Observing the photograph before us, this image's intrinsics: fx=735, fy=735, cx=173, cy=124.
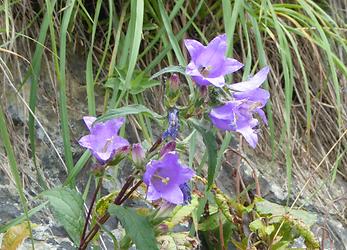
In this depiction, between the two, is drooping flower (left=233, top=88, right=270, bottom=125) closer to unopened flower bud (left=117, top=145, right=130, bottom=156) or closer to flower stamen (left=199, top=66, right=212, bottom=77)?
flower stamen (left=199, top=66, right=212, bottom=77)

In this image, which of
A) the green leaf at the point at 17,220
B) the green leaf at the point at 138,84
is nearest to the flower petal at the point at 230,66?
the green leaf at the point at 17,220

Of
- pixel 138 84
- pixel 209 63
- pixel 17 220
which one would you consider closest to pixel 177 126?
pixel 209 63

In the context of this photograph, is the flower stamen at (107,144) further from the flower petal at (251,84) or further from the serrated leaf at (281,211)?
the serrated leaf at (281,211)

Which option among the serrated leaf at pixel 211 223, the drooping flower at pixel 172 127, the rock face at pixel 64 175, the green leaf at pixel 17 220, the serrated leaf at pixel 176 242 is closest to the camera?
the drooping flower at pixel 172 127

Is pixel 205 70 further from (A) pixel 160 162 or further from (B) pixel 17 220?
(B) pixel 17 220

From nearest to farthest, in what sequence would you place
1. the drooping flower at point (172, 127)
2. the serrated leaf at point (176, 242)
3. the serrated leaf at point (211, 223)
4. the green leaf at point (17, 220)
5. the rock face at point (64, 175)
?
the drooping flower at point (172, 127), the green leaf at point (17, 220), the serrated leaf at point (176, 242), the rock face at point (64, 175), the serrated leaf at point (211, 223)

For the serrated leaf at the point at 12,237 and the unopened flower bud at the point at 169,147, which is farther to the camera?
the serrated leaf at the point at 12,237

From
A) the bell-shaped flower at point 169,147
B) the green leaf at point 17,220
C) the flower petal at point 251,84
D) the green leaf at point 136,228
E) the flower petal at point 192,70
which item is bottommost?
the green leaf at point 17,220

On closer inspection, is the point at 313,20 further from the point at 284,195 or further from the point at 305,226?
the point at 305,226
